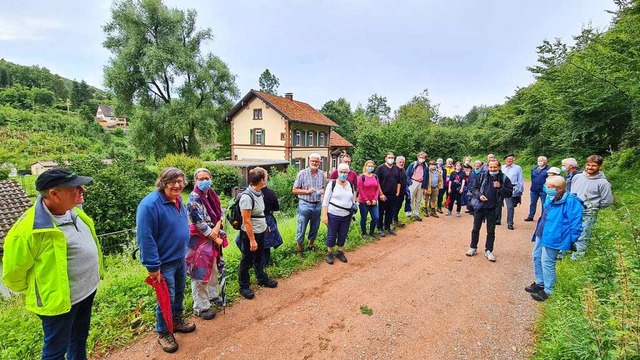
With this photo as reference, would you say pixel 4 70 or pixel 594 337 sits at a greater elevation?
pixel 4 70

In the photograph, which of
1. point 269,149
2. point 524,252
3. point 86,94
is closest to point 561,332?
point 524,252

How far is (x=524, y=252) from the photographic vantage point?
18.7 ft

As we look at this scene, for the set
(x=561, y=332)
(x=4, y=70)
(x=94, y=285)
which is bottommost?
(x=561, y=332)

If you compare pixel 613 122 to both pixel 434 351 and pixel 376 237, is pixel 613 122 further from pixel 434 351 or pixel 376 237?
pixel 434 351

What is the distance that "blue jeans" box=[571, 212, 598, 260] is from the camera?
3.94 m

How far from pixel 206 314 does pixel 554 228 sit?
4312 mm

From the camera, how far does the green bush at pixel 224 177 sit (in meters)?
19.9

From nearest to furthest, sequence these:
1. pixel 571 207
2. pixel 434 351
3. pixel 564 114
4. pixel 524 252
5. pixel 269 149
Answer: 1. pixel 434 351
2. pixel 571 207
3. pixel 524 252
4. pixel 564 114
5. pixel 269 149

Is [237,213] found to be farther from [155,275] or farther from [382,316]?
[382,316]

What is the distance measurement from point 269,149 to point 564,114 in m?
20.1

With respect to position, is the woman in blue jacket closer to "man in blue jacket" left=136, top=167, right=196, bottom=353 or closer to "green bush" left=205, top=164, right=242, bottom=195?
"man in blue jacket" left=136, top=167, right=196, bottom=353

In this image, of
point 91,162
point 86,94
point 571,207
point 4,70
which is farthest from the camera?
point 4,70

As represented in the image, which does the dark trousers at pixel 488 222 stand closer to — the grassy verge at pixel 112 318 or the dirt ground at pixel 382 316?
the dirt ground at pixel 382 316

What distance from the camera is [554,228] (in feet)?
12.2
